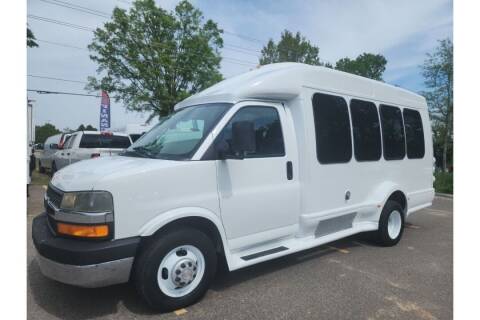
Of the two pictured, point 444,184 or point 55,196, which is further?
point 444,184

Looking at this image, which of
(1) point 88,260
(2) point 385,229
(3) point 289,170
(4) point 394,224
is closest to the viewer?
(1) point 88,260

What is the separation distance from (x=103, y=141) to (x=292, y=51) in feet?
93.3

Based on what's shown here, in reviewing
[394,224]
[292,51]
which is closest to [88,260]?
[394,224]

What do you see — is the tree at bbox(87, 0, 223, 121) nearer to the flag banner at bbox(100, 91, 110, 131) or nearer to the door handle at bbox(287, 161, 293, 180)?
the flag banner at bbox(100, 91, 110, 131)

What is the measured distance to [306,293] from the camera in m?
3.55

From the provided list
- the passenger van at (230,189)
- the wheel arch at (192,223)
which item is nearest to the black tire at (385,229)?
the passenger van at (230,189)

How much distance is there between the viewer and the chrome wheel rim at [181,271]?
3087 millimetres

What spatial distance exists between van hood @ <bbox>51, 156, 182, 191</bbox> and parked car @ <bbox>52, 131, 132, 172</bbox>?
24.7 feet

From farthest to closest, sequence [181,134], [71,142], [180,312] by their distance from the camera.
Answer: [71,142]
[181,134]
[180,312]

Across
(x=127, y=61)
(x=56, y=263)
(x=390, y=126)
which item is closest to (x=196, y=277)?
(x=56, y=263)

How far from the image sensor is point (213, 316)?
10.1 feet

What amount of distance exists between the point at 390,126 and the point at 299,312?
3732mm

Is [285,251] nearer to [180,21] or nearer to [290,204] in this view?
[290,204]

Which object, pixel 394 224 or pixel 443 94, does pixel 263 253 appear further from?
pixel 443 94
